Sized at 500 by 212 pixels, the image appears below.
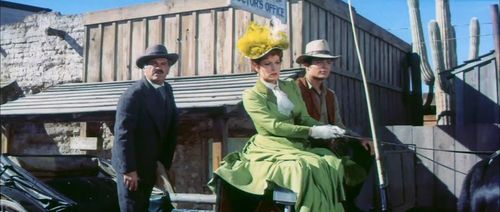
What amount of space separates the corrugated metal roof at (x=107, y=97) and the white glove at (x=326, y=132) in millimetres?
2874

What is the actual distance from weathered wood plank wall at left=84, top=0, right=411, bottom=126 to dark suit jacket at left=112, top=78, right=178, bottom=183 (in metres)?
3.87

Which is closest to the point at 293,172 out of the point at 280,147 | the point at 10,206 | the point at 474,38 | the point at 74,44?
the point at 280,147

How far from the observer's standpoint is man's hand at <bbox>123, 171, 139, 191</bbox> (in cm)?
365

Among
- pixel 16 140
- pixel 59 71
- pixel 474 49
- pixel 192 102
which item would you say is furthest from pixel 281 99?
pixel 474 49

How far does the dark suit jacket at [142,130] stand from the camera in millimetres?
3652

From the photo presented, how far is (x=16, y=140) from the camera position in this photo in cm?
1030

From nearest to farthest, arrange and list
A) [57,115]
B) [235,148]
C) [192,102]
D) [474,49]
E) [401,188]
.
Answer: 1. [401,188]
2. [192,102]
3. [57,115]
4. [235,148]
5. [474,49]

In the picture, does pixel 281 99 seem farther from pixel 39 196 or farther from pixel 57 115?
pixel 57 115

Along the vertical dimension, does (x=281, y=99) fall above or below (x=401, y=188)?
above

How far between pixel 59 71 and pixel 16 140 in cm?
156

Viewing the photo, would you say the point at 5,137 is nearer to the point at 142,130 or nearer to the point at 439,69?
the point at 142,130

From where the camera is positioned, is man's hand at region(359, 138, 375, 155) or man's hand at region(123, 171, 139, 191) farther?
man's hand at region(359, 138, 375, 155)

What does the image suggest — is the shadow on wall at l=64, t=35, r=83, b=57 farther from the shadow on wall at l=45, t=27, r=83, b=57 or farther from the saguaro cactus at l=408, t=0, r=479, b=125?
the saguaro cactus at l=408, t=0, r=479, b=125

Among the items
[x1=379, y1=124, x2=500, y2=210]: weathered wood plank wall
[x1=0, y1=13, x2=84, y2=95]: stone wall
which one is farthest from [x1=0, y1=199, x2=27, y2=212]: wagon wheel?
[x1=0, y1=13, x2=84, y2=95]: stone wall
